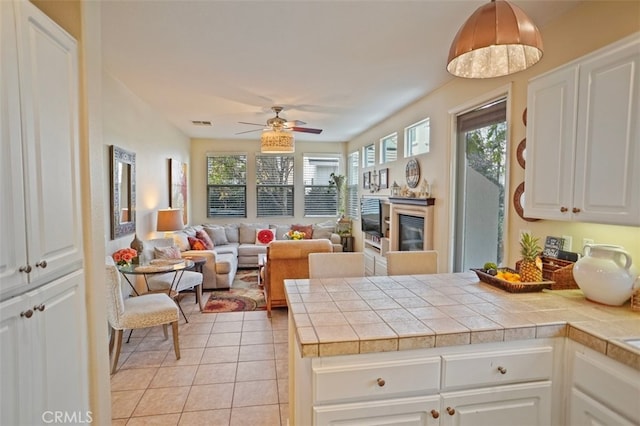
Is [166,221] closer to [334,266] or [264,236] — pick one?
[264,236]

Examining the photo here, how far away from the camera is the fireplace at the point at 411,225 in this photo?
4.05 meters

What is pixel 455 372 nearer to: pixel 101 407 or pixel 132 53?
pixel 101 407

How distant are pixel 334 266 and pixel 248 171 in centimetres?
570

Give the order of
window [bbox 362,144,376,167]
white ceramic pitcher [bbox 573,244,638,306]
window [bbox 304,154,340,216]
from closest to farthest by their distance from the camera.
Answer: white ceramic pitcher [bbox 573,244,638,306] → window [bbox 362,144,376,167] → window [bbox 304,154,340,216]

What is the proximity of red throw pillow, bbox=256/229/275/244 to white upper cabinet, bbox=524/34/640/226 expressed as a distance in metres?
5.67

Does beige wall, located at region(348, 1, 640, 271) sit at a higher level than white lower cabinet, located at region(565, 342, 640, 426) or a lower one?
higher

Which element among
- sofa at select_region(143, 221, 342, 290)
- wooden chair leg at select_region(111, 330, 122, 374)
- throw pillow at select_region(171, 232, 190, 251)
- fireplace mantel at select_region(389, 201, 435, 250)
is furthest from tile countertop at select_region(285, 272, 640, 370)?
throw pillow at select_region(171, 232, 190, 251)

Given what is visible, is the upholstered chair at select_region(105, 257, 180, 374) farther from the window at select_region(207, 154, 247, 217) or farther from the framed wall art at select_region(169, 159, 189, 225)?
the window at select_region(207, 154, 247, 217)

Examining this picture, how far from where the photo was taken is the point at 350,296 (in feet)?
6.22

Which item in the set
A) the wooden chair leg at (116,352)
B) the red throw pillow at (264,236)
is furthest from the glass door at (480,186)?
the red throw pillow at (264,236)

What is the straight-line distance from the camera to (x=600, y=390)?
1371 millimetres

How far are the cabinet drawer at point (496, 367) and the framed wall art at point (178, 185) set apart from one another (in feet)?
17.5

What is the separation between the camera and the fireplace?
4.05 metres

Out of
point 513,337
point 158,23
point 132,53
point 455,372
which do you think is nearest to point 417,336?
point 455,372
